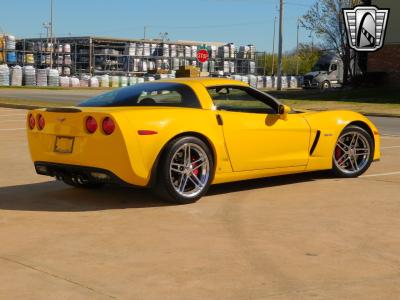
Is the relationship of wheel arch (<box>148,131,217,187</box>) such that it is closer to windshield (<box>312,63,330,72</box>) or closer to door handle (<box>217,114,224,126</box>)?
door handle (<box>217,114,224,126</box>)

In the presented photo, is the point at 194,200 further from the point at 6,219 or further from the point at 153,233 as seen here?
the point at 6,219

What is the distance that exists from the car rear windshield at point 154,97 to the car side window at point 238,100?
0.31m

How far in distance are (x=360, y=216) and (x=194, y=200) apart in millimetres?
1629

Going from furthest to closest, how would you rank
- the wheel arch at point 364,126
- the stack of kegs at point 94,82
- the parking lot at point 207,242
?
the stack of kegs at point 94,82 < the wheel arch at point 364,126 < the parking lot at point 207,242

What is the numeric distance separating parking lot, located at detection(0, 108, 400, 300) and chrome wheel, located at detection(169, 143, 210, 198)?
0.70 ft

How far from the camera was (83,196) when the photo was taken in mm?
6910

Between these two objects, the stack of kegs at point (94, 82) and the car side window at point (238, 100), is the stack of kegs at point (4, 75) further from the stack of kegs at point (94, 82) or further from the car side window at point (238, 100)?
the car side window at point (238, 100)

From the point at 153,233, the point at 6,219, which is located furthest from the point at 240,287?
the point at 6,219

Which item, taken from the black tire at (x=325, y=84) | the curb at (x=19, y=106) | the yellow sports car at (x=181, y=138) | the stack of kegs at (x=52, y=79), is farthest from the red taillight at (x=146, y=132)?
the stack of kegs at (x=52, y=79)

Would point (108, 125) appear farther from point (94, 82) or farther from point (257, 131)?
point (94, 82)

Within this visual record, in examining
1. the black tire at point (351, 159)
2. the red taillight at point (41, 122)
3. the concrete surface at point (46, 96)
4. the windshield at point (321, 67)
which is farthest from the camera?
the windshield at point (321, 67)

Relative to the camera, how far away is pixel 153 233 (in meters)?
5.27

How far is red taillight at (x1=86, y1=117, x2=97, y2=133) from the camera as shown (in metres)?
6.14

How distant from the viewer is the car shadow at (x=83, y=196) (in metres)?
6.37
